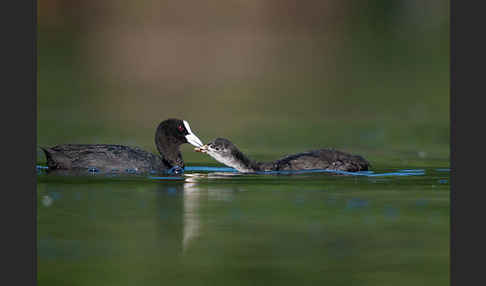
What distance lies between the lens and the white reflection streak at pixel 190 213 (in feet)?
30.0

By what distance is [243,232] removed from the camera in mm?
9383

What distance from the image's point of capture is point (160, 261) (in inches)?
328

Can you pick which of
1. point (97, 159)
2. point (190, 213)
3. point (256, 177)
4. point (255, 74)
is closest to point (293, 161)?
point (256, 177)

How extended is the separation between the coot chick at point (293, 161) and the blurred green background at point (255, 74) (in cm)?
111

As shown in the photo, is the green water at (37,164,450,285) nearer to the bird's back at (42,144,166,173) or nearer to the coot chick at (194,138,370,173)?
the bird's back at (42,144,166,173)

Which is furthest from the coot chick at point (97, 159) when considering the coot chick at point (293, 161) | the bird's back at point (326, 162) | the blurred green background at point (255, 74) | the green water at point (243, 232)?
the bird's back at point (326, 162)

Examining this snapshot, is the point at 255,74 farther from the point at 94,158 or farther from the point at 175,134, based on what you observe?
the point at 94,158

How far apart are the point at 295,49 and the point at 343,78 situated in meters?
8.99

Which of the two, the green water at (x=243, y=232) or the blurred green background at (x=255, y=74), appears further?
the blurred green background at (x=255, y=74)

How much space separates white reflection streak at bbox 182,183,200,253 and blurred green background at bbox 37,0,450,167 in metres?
3.66

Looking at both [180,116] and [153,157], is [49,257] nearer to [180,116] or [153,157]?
[153,157]

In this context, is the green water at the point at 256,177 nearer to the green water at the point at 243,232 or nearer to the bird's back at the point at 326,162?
the green water at the point at 243,232

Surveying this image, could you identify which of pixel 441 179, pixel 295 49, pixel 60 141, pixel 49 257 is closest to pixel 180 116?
pixel 60 141

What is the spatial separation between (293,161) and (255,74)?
14892 millimetres
